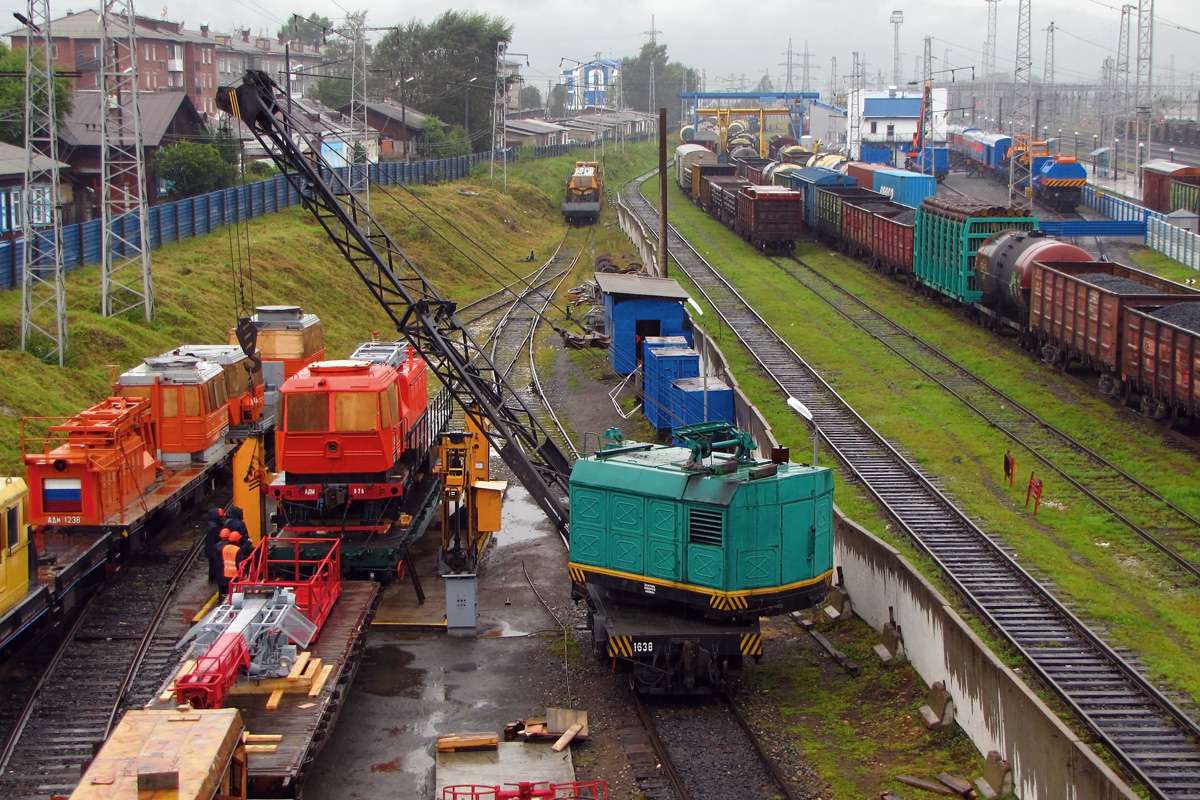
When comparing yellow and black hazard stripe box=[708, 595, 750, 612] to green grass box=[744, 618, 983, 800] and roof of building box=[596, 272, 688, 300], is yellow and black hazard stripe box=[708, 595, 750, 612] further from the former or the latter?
roof of building box=[596, 272, 688, 300]

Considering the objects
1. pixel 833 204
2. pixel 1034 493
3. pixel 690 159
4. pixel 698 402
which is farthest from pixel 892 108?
pixel 1034 493

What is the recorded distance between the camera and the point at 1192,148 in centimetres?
11588

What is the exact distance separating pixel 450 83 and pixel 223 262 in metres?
62.6

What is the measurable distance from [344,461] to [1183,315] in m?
17.9

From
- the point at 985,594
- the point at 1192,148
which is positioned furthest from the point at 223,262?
the point at 1192,148

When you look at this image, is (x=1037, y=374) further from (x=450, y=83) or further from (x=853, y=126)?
(x=853, y=126)

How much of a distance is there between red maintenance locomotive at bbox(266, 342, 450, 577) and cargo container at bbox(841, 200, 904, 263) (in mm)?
34370

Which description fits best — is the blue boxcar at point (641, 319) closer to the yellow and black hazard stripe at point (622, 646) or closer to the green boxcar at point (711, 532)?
the green boxcar at point (711, 532)

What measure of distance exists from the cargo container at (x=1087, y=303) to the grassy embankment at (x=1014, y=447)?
2.96ft

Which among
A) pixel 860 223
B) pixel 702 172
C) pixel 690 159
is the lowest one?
pixel 860 223

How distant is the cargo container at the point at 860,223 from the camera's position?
51.8 meters

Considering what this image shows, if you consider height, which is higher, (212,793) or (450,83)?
(450,83)

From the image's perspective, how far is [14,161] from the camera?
148ft

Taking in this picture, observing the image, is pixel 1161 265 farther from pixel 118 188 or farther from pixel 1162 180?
pixel 118 188
